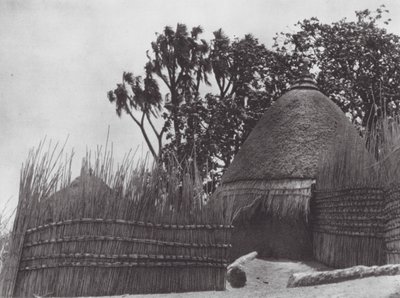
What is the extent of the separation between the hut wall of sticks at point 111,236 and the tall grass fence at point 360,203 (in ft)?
5.69

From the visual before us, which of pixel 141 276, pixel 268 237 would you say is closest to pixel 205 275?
pixel 141 276

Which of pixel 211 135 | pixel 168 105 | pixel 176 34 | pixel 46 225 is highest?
pixel 176 34

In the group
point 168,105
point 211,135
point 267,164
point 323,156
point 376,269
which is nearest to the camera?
point 376,269

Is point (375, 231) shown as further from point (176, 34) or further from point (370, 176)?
point (176, 34)

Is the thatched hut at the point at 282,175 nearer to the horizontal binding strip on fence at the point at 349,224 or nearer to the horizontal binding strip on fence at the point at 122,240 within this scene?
the horizontal binding strip on fence at the point at 349,224

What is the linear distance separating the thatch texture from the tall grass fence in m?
0.20

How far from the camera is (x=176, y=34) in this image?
1914 cm

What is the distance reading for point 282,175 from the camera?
838 centimetres

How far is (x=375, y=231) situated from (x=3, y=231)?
13.0 ft

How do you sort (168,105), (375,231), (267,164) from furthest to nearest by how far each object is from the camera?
(168,105) → (267,164) → (375,231)

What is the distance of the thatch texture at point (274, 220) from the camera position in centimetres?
802

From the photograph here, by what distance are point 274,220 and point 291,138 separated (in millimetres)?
1509

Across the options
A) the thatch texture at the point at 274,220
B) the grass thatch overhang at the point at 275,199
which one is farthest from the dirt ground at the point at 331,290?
the grass thatch overhang at the point at 275,199

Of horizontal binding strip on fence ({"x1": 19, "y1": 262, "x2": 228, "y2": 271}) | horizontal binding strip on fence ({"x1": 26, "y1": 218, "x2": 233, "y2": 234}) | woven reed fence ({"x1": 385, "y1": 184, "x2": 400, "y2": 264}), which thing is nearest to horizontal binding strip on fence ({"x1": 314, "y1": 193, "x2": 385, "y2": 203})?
woven reed fence ({"x1": 385, "y1": 184, "x2": 400, "y2": 264})
